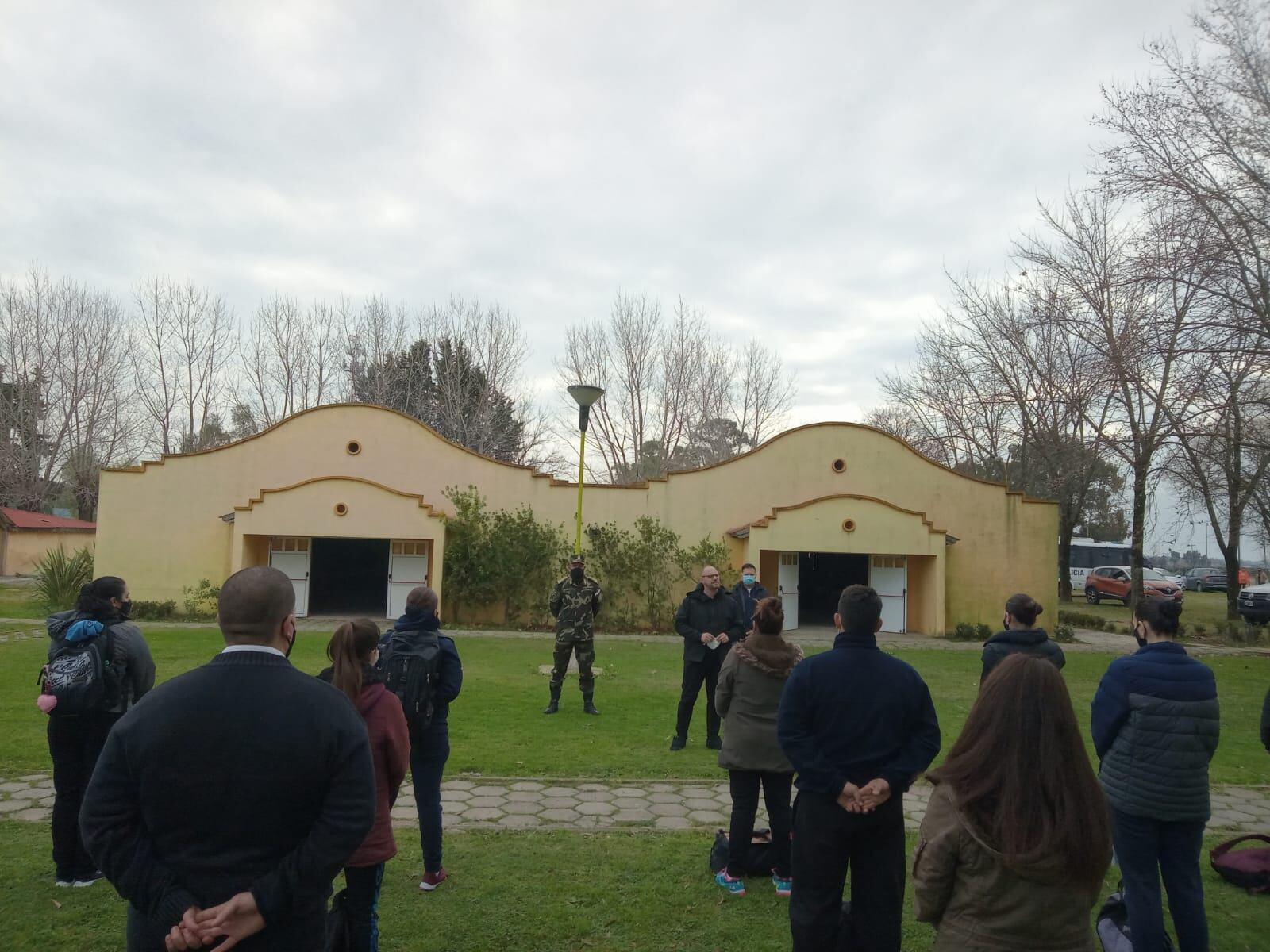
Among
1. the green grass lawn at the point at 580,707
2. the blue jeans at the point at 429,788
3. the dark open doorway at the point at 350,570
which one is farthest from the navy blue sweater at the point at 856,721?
the dark open doorway at the point at 350,570

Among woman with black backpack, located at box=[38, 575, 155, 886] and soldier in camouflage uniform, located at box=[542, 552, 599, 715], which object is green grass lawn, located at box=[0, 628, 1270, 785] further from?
woman with black backpack, located at box=[38, 575, 155, 886]

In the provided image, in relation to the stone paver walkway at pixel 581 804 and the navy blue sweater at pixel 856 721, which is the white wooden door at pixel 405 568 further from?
the navy blue sweater at pixel 856 721

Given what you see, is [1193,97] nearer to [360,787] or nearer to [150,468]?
[360,787]

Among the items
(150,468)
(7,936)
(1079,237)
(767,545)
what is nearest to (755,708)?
(7,936)

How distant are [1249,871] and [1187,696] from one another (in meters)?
2.24

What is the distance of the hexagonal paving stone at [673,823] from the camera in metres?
6.15

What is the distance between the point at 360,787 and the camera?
2.38m

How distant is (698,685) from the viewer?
825 cm

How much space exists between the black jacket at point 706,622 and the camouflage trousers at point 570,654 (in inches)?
66.7

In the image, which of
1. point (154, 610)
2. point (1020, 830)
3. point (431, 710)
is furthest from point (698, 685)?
point (154, 610)

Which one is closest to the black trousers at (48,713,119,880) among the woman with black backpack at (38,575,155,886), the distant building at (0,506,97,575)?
the woman with black backpack at (38,575,155,886)

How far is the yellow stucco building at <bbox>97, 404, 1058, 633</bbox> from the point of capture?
19781mm

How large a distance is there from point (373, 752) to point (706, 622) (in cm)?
477

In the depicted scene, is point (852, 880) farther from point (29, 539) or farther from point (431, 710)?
point (29, 539)
